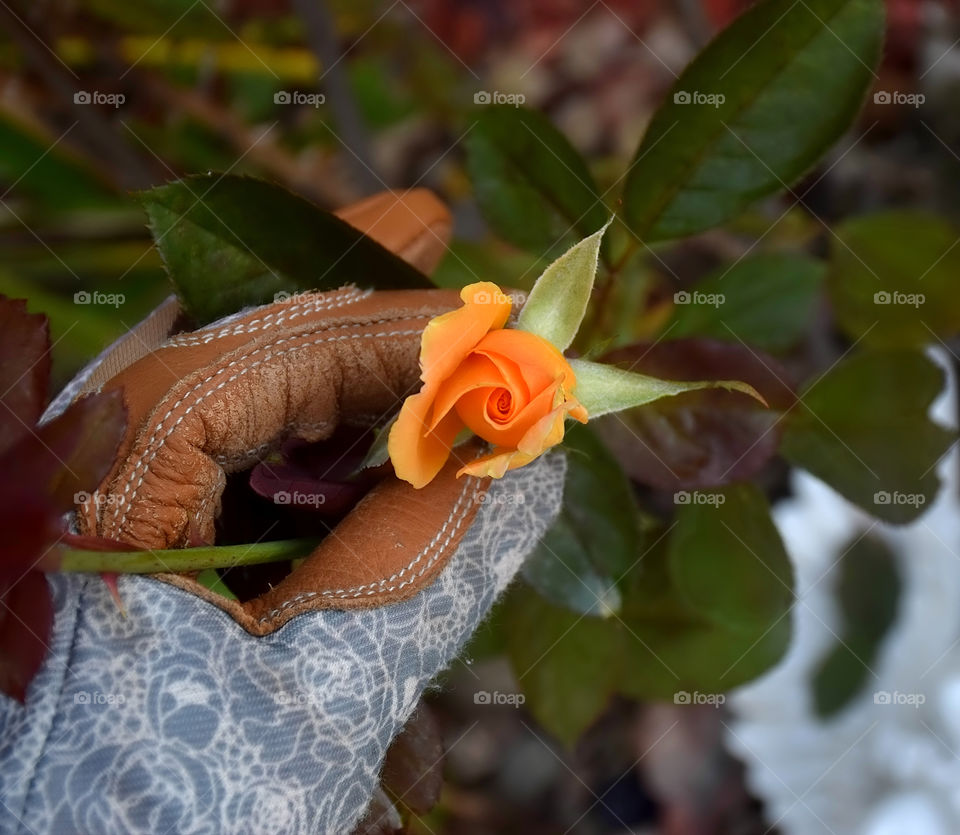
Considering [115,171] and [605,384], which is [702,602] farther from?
[115,171]

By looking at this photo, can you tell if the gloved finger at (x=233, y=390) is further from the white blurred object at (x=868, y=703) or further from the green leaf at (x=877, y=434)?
the white blurred object at (x=868, y=703)

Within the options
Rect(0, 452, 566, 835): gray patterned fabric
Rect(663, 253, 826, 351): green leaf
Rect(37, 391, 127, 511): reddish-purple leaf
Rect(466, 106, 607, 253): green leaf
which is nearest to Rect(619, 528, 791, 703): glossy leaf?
Rect(663, 253, 826, 351): green leaf

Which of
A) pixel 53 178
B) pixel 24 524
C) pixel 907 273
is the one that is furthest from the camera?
pixel 53 178

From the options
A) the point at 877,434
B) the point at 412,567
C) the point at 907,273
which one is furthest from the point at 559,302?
the point at 907,273

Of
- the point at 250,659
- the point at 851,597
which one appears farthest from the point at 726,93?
the point at 851,597

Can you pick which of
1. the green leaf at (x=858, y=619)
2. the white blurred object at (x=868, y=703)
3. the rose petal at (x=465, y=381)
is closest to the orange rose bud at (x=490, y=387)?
the rose petal at (x=465, y=381)

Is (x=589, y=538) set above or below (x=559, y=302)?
below

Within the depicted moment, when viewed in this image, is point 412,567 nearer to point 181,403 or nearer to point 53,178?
point 181,403
